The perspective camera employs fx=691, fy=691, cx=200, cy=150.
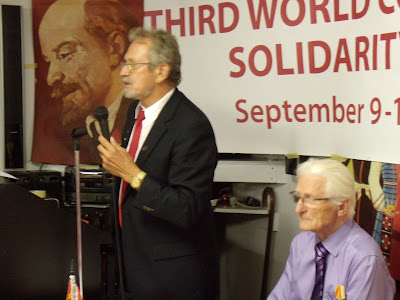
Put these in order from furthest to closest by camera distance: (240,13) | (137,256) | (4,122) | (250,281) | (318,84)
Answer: (4,122) < (250,281) < (240,13) < (318,84) < (137,256)

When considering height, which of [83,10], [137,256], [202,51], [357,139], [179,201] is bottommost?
[137,256]

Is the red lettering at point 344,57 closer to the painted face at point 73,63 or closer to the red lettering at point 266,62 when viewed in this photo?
the red lettering at point 266,62

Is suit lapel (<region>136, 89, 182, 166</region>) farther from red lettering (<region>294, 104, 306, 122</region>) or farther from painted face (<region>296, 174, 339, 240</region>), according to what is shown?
red lettering (<region>294, 104, 306, 122</region>)

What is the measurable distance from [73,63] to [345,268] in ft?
8.25

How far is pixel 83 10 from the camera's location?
413cm

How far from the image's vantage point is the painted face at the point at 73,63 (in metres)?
4.14

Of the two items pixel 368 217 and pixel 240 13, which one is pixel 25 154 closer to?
pixel 240 13

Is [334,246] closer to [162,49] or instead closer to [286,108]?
[162,49]

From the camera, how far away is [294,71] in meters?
3.24

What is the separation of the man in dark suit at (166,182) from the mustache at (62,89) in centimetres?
166

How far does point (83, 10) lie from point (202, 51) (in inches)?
37.0

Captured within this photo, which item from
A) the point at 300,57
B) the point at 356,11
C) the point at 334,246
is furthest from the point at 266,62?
the point at 334,246

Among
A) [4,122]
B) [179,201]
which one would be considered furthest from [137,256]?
[4,122]

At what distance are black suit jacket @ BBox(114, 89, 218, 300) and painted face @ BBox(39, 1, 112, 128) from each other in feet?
5.43
